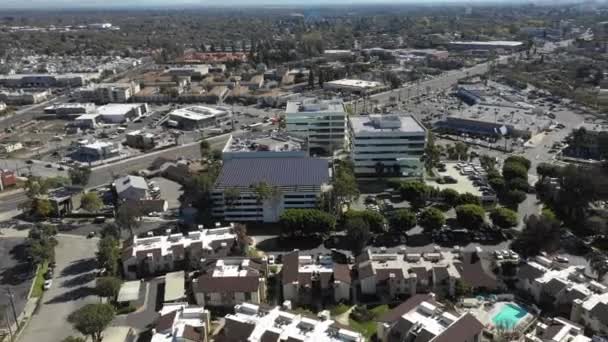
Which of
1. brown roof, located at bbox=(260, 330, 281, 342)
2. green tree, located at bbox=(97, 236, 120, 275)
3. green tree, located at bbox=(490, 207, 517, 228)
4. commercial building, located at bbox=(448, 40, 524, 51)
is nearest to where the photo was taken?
brown roof, located at bbox=(260, 330, 281, 342)

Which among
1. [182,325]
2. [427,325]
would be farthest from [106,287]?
[427,325]

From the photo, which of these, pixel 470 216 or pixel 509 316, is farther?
pixel 470 216

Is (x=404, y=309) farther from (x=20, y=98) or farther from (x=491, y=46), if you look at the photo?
(x=491, y=46)

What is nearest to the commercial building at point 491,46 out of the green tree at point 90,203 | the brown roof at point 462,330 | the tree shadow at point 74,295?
the green tree at point 90,203

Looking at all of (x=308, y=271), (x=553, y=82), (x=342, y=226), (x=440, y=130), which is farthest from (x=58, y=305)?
(x=553, y=82)

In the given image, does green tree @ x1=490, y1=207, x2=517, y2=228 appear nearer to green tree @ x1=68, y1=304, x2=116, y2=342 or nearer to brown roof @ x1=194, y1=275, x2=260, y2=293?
brown roof @ x1=194, y1=275, x2=260, y2=293

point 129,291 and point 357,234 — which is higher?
point 357,234

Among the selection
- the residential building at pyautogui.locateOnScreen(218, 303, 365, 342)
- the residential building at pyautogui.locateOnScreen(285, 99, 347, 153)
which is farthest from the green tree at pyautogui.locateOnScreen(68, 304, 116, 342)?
the residential building at pyautogui.locateOnScreen(285, 99, 347, 153)

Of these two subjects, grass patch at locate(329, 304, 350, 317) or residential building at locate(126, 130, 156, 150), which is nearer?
grass patch at locate(329, 304, 350, 317)
